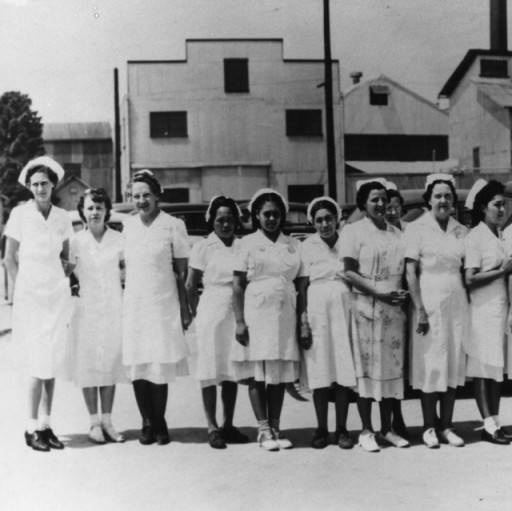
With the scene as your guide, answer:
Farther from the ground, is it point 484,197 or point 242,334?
point 484,197

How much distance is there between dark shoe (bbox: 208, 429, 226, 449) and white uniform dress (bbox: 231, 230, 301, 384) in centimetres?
41

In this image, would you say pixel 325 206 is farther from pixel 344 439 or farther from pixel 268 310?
pixel 344 439

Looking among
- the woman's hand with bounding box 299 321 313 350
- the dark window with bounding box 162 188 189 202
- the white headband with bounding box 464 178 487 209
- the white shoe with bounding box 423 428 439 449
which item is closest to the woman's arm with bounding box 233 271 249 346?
the woman's hand with bounding box 299 321 313 350

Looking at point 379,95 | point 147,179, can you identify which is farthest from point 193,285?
point 379,95

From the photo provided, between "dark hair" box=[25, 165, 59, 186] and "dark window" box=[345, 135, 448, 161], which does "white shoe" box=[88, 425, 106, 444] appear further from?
"dark window" box=[345, 135, 448, 161]

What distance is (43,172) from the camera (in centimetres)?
520

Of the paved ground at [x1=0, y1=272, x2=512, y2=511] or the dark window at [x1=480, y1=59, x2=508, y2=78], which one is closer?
the paved ground at [x1=0, y1=272, x2=512, y2=511]

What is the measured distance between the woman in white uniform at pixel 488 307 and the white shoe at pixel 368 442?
800 mm

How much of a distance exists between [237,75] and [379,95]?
10.3 m

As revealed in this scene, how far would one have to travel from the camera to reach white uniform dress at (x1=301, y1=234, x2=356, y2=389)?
5059mm

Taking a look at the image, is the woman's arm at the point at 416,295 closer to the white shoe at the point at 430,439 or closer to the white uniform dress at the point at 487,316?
the white uniform dress at the point at 487,316

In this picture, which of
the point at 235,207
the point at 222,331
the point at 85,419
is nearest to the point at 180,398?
the point at 85,419

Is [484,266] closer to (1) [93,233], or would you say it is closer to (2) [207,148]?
(1) [93,233]

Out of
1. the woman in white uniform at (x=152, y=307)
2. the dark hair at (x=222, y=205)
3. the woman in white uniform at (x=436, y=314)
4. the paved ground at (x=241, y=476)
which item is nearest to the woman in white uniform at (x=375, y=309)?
the woman in white uniform at (x=436, y=314)
